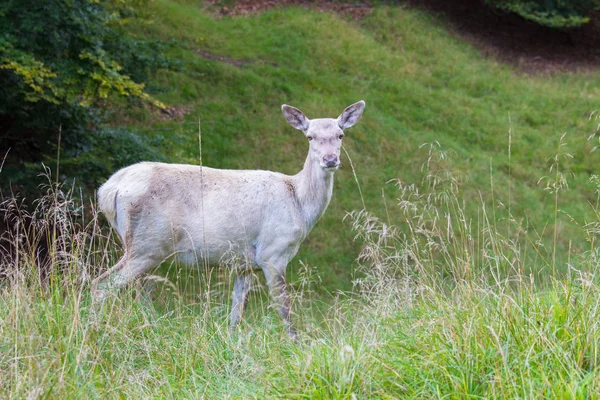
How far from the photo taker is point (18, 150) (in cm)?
1146

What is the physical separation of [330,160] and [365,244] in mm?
4542

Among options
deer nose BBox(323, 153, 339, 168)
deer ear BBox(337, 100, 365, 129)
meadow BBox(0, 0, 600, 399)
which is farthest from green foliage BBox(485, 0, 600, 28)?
deer nose BBox(323, 153, 339, 168)

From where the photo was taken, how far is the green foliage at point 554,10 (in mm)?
21750

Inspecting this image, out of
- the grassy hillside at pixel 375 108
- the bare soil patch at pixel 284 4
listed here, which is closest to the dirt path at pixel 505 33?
the bare soil patch at pixel 284 4

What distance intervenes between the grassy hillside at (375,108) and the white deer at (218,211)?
4262 millimetres

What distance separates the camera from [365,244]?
11.6 metres

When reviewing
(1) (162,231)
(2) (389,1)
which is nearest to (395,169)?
(1) (162,231)

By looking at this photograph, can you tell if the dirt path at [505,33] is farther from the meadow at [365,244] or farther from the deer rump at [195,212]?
the deer rump at [195,212]

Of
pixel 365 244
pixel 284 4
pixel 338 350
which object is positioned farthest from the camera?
pixel 284 4

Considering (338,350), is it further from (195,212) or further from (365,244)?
(365,244)

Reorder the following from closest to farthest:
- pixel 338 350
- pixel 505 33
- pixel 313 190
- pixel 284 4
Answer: pixel 338 350, pixel 313 190, pixel 284 4, pixel 505 33

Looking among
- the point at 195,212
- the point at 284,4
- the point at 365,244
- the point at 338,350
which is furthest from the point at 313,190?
the point at 284,4

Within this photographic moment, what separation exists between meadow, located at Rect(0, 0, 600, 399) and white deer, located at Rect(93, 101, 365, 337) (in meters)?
0.38

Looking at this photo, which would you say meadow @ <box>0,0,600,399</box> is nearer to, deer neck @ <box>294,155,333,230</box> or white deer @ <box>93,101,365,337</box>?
white deer @ <box>93,101,365,337</box>
